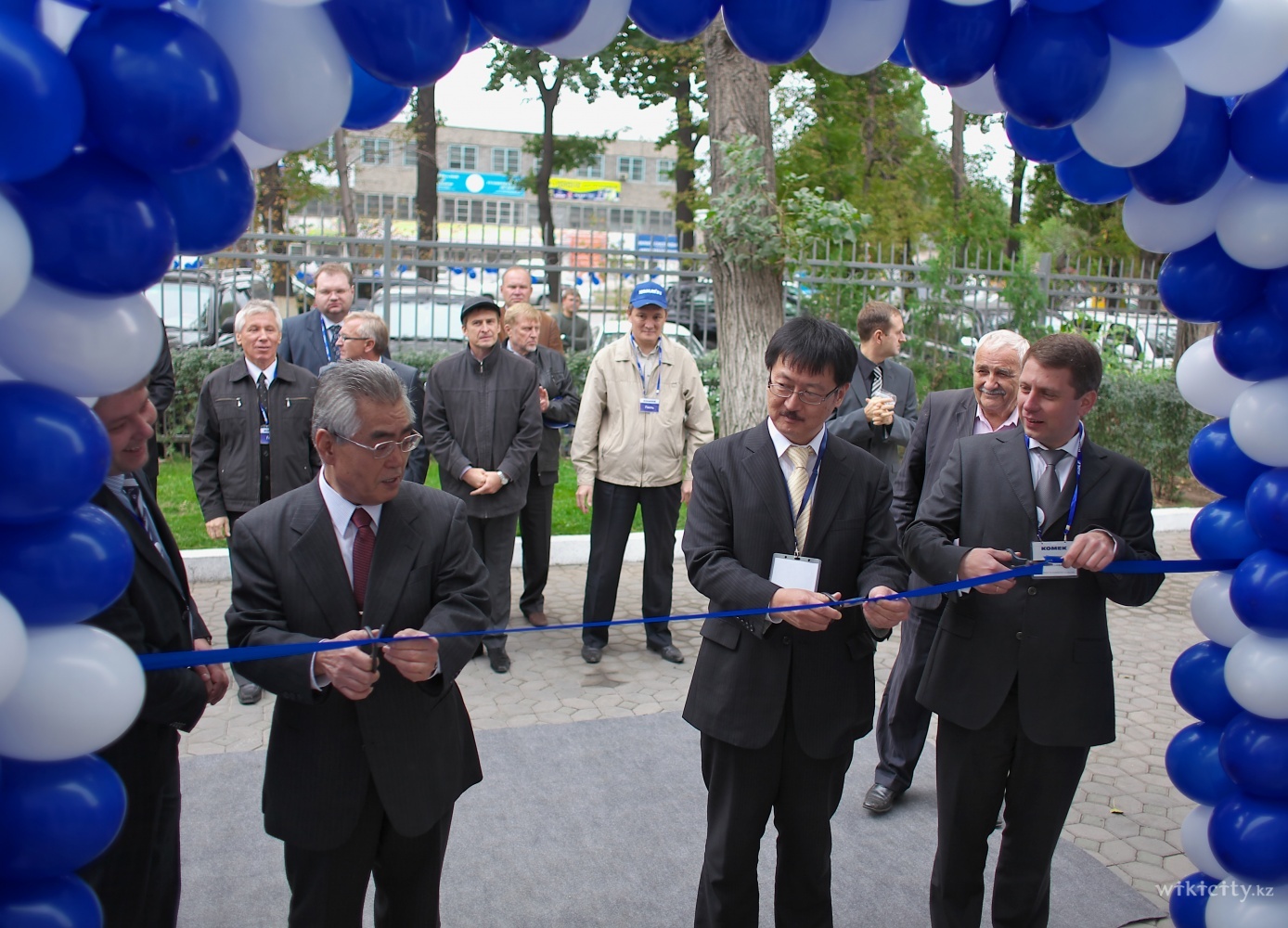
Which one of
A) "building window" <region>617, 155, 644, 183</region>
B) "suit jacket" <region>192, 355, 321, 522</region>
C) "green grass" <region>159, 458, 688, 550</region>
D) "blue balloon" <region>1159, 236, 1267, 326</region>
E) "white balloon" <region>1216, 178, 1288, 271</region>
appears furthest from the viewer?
"building window" <region>617, 155, 644, 183</region>

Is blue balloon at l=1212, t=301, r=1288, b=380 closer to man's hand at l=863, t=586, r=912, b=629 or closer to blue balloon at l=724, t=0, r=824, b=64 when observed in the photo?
man's hand at l=863, t=586, r=912, b=629

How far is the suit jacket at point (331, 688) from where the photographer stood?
2590mm

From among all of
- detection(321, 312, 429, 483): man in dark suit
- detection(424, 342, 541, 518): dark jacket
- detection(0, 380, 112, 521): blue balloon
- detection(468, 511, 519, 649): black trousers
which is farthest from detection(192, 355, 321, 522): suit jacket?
detection(0, 380, 112, 521): blue balloon

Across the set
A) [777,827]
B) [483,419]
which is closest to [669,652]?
[483,419]

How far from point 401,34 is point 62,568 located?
1149 millimetres

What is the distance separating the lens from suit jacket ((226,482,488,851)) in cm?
259

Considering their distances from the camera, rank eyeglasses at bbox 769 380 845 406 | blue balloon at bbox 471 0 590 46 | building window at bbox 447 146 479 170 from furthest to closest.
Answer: building window at bbox 447 146 479 170
eyeglasses at bbox 769 380 845 406
blue balloon at bbox 471 0 590 46

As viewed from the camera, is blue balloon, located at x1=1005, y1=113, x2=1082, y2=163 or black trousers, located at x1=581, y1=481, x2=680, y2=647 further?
black trousers, located at x1=581, y1=481, x2=680, y2=647

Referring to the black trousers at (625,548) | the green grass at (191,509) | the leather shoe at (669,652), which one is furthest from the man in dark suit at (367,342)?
the green grass at (191,509)

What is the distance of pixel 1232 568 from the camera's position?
9.75 ft

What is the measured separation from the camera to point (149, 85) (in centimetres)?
171

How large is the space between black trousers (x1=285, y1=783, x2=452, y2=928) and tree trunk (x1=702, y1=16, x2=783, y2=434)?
5738 millimetres

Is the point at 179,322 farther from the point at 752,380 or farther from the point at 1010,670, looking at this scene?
the point at 1010,670

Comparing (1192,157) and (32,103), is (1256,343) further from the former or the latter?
(32,103)
